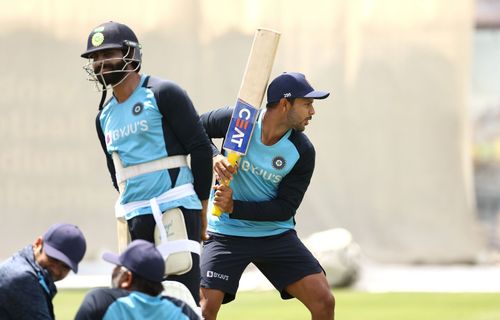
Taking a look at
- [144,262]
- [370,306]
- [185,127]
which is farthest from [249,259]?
[370,306]

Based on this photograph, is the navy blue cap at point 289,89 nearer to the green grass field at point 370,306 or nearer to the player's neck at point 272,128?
the player's neck at point 272,128

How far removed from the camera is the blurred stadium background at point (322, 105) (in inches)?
472

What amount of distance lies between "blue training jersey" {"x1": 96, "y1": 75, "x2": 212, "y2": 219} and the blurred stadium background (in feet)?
23.0

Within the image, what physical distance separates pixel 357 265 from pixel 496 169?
2878 millimetres

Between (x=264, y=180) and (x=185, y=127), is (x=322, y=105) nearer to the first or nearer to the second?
(x=264, y=180)

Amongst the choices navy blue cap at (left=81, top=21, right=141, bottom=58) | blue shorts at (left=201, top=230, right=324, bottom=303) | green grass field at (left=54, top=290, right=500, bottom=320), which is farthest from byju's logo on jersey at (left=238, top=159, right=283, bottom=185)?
green grass field at (left=54, top=290, right=500, bottom=320)

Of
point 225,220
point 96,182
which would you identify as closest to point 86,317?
point 225,220

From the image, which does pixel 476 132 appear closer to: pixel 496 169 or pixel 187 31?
pixel 496 169

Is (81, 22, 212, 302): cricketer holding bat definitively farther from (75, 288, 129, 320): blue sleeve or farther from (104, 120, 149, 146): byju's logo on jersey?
(75, 288, 129, 320): blue sleeve

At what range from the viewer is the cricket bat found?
5590 millimetres

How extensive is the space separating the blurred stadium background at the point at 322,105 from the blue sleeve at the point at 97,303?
7.87 meters

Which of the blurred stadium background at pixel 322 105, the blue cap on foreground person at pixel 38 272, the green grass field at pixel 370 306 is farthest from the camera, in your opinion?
the blurred stadium background at pixel 322 105

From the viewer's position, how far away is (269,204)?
223 inches

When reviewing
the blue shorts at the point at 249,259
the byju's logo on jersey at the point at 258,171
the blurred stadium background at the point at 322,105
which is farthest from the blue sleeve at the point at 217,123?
the blurred stadium background at the point at 322,105
